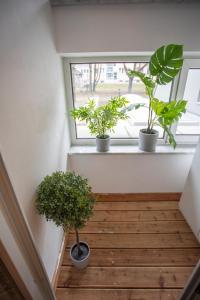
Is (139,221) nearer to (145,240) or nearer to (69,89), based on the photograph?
(145,240)

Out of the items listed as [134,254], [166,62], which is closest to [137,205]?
[134,254]

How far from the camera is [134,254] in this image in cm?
140

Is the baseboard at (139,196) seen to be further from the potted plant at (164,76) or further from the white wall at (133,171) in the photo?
the potted plant at (164,76)

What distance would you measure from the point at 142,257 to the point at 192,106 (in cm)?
154

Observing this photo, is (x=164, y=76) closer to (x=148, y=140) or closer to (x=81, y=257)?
(x=148, y=140)

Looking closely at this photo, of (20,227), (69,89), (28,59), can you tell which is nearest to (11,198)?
(20,227)

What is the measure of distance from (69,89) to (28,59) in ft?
2.65

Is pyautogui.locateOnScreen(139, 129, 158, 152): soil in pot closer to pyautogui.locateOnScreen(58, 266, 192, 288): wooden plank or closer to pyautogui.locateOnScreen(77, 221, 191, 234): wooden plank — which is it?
pyautogui.locateOnScreen(77, 221, 191, 234): wooden plank

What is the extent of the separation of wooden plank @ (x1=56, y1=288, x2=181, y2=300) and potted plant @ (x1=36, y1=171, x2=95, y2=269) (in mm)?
571

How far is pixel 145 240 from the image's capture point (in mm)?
1511

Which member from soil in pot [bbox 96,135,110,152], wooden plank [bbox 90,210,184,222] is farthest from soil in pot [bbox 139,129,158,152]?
wooden plank [bbox 90,210,184,222]

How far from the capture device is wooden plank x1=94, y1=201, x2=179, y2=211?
1846 mm

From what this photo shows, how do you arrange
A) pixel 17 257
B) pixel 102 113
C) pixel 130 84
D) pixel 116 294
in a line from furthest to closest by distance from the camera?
1. pixel 130 84
2. pixel 102 113
3. pixel 116 294
4. pixel 17 257

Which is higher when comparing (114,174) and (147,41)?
(147,41)
